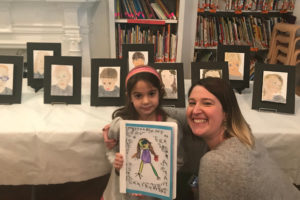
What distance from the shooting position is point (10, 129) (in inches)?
45.3

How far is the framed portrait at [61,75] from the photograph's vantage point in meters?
1.35

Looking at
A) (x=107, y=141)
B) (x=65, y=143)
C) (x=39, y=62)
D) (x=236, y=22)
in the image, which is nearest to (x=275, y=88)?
(x=107, y=141)

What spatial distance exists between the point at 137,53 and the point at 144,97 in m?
0.46

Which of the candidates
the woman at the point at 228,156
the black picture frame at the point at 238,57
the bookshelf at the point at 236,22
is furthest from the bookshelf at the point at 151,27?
the woman at the point at 228,156

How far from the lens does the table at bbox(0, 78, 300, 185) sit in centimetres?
116

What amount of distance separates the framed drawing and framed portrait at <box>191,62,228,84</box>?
58 cm

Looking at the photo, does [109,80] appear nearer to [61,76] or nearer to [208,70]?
[61,76]

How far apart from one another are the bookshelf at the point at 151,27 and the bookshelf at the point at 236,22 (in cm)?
22

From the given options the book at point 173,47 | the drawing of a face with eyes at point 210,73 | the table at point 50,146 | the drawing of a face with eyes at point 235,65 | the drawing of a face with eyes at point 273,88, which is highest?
the book at point 173,47

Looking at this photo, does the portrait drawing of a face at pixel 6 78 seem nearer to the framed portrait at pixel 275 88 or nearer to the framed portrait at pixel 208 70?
the framed portrait at pixel 208 70

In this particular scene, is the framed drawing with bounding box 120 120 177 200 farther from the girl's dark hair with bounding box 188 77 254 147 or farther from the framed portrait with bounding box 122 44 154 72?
the framed portrait with bounding box 122 44 154 72

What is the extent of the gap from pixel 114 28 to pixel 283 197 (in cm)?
210

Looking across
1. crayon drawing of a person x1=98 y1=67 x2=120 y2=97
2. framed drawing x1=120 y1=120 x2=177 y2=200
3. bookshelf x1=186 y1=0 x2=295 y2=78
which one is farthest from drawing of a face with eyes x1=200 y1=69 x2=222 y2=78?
bookshelf x1=186 y1=0 x2=295 y2=78

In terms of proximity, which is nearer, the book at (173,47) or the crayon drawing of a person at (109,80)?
the crayon drawing of a person at (109,80)
